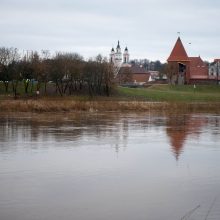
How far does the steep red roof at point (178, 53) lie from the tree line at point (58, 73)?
3662 cm

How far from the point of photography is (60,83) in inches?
3265

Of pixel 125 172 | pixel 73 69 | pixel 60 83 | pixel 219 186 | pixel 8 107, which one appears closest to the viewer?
pixel 219 186

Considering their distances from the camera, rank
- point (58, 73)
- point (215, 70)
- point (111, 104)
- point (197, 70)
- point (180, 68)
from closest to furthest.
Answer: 1. point (111, 104)
2. point (58, 73)
3. point (180, 68)
4. point (197, 70)
5. point (215, 70)

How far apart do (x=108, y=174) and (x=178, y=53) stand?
337ft

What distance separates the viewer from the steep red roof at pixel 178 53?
119250 mm

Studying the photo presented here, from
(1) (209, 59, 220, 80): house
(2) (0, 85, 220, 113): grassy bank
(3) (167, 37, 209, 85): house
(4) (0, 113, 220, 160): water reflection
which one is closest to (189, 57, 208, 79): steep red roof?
(3) (167, 37, 209, 85): house

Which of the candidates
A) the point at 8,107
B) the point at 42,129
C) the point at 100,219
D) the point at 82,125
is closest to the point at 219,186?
the point at 100,219

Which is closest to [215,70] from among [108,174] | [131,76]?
[131,76]

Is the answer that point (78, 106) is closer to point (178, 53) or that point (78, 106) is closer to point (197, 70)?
point (178, 53)

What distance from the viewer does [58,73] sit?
76938mm

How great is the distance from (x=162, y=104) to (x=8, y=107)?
20.8 metres

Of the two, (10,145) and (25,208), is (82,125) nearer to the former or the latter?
(10,145)

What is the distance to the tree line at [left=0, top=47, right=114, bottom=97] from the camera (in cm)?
7694

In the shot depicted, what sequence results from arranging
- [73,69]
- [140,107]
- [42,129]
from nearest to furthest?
[42,129], [140,107], [73,69]
